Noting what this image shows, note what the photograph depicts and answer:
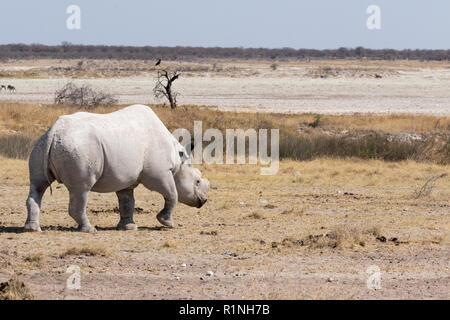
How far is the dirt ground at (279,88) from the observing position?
166ft

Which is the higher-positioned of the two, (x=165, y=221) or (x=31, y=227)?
(x=31, y=227)

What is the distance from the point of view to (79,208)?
12.7 metres

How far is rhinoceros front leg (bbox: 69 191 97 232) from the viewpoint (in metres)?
12.6

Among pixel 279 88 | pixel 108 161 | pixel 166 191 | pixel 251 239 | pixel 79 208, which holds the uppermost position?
pixel 108 161

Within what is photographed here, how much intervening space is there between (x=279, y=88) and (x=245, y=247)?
2228 inches


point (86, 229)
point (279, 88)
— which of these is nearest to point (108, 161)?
point (86, 229)

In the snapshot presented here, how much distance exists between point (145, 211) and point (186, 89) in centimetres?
4942

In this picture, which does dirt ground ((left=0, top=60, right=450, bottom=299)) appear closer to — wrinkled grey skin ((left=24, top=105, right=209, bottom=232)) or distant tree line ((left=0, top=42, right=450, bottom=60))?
wrinkled grey skin ((left=24, top=105, right=209, bottom=232))

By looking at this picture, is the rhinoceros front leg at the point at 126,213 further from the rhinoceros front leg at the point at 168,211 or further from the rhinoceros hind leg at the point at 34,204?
the rhinoceros hind leg at the point at 34,204

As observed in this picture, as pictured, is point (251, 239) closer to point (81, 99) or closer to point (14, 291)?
point (14, 291)

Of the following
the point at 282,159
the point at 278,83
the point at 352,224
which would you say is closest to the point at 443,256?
the point at 352,224

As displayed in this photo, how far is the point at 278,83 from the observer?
7531 centimetres
